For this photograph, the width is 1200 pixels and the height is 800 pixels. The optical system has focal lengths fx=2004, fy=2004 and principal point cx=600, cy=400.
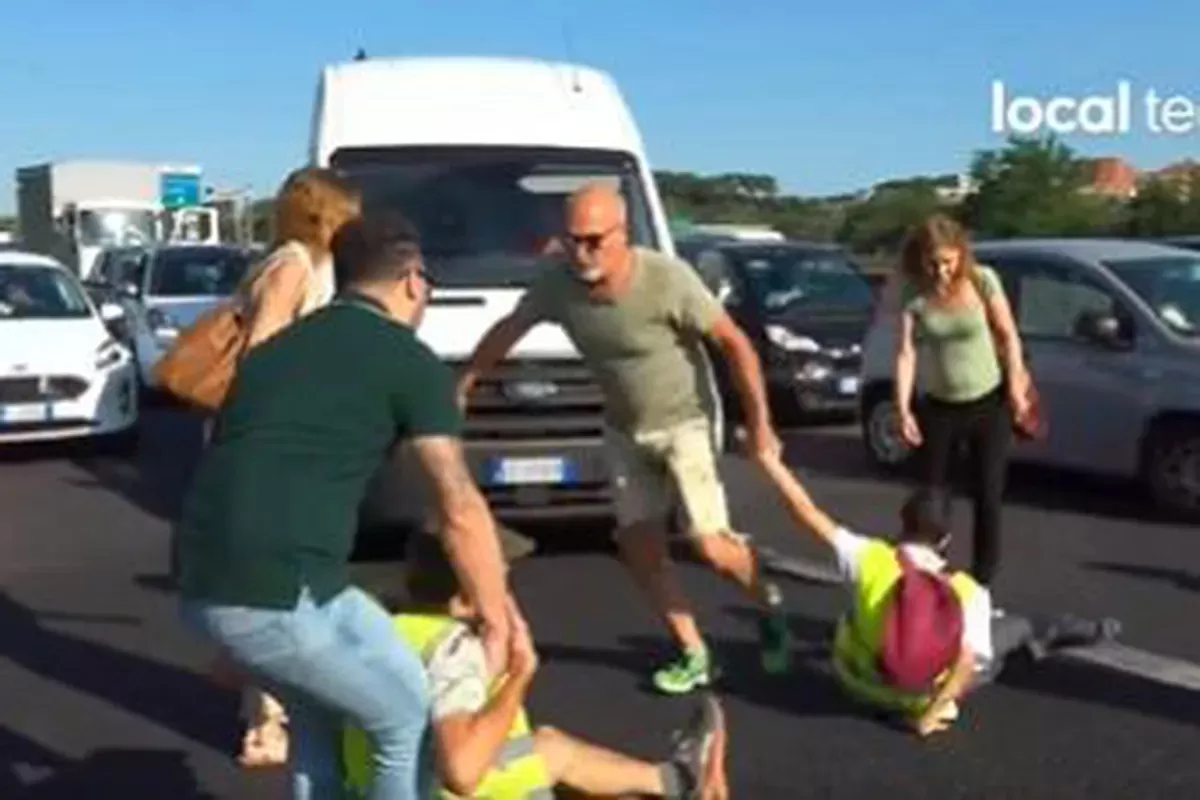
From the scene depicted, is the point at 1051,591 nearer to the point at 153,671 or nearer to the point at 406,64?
the point at 153,671

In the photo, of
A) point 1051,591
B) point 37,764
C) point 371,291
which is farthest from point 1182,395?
point 371,291

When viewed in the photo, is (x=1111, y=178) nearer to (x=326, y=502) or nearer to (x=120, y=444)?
(x=120, y=444)

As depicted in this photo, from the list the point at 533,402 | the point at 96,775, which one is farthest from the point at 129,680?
the point at 533,402

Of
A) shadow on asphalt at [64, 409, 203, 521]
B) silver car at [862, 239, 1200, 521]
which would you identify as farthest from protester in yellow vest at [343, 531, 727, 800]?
shadow on asphalt at [64, 409, 203, 521]

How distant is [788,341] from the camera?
55.2 ft

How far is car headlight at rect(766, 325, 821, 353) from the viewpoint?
1680cm

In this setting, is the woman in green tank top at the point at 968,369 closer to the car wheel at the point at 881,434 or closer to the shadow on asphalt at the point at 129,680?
the shadow on asphalt at the point at 129,680

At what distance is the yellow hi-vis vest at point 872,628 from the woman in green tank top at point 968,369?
4.28 feet

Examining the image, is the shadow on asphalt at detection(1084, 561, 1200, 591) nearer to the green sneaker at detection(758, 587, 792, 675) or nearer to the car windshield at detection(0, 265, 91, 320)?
the green sneaker at detection(758, 587, 792, 675)

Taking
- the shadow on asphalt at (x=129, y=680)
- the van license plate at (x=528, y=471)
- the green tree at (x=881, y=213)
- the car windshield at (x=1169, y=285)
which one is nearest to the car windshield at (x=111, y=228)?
the green tree at (x=881, y=213)

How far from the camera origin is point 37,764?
6574mm

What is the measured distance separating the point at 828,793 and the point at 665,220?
5556mm

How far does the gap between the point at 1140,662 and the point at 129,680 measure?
3852 mm

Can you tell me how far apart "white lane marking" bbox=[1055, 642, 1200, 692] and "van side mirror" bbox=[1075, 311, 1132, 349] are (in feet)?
13.3
